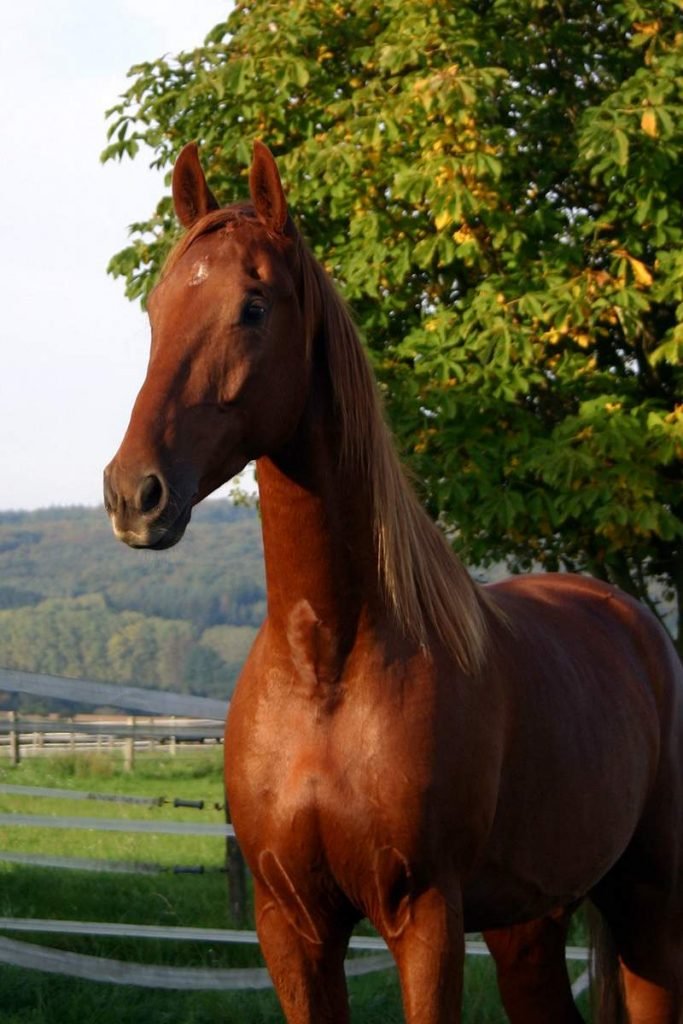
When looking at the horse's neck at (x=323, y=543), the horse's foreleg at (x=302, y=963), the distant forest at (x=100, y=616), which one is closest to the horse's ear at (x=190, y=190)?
the horse's neck at (x=323, y=543)

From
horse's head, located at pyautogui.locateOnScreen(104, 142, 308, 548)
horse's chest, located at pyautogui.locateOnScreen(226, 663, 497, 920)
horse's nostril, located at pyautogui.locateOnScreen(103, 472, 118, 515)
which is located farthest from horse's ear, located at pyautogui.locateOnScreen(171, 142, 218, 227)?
horse's chest, located at pyautogui.locateOnScreen(226, 663, 497, 920)

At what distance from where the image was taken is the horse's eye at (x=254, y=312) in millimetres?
2785

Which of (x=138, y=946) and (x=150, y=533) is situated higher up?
(x=150, y=533)

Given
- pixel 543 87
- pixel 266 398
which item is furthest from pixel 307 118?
pixel 266 398

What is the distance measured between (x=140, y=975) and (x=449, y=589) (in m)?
3.57

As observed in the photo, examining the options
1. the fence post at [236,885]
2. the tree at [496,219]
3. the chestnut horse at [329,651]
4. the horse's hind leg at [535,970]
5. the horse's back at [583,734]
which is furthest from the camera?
the fence post at [236,885]

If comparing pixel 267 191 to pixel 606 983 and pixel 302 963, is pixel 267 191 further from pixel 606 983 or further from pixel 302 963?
pixel 606 983

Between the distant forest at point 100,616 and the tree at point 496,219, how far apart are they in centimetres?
1909

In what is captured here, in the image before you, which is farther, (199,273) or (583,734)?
(583,734)

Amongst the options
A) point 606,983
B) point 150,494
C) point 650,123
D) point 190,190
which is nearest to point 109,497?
point 150,494

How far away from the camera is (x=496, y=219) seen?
290 inches

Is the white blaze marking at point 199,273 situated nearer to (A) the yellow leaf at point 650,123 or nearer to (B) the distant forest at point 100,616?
(A) the yellow leaf at point 650,123

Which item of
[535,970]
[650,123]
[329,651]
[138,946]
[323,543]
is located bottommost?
[138,946]

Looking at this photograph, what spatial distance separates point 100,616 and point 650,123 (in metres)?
35.9
